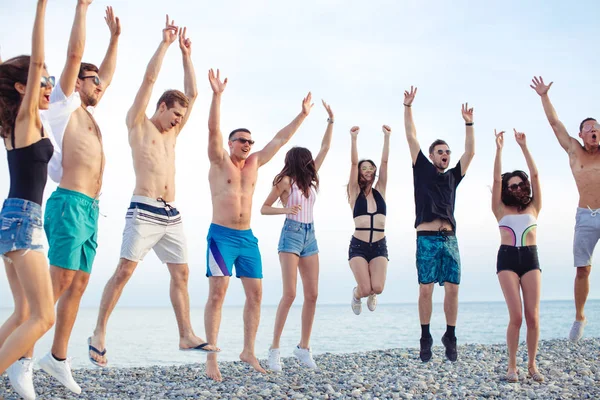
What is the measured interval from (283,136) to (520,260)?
3.79m

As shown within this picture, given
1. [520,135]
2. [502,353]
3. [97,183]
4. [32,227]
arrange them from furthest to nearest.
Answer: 1. [502,353]
2. [520,135]
3. [97,183]
4. [32,227]

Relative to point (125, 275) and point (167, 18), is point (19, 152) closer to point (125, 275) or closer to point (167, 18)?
point (125, 275)

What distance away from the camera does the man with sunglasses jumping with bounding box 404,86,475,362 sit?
379 inches

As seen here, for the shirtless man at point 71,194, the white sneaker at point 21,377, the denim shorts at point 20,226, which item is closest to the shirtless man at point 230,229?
the shirtless man at point 71,194

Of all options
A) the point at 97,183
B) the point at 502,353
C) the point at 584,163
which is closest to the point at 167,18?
the point at 97,183

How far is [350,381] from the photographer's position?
352 inches

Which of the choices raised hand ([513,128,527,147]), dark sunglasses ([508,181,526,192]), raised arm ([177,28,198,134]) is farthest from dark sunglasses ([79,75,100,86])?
raised hand ([513,128,527,147])

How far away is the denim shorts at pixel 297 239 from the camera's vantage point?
9586mm

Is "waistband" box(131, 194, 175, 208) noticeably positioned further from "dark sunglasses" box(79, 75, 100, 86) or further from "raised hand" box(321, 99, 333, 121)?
"raised hand" box(321, 99, 333, 121)

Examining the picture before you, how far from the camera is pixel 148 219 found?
7852 millimetres

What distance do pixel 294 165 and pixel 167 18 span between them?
115 inches

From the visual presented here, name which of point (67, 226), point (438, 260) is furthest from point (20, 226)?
point (438, 260)

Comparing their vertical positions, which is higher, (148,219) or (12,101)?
(12,101)

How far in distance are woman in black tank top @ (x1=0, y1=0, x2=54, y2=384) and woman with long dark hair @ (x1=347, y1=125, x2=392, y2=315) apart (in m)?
5.49
